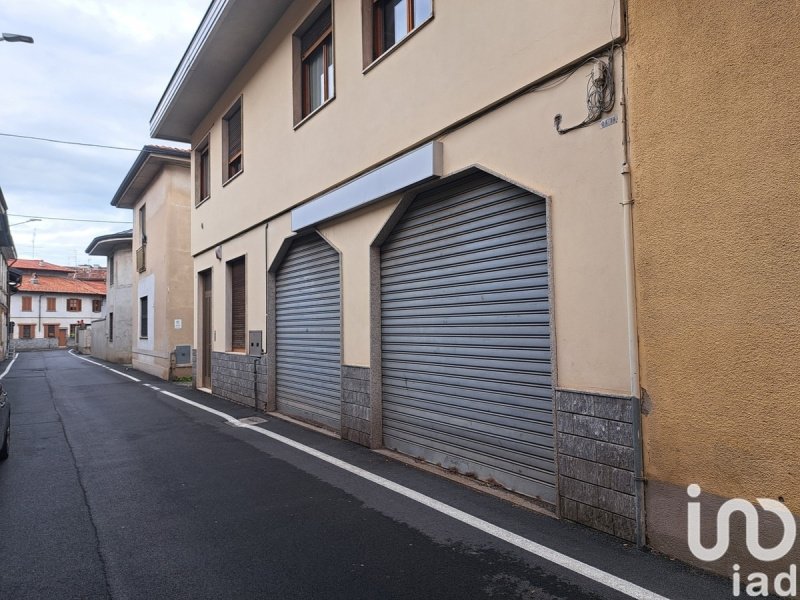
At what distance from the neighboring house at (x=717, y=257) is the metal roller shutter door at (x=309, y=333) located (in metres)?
4.92

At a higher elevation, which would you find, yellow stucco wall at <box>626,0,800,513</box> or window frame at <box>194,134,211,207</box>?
window frame at <box>194,134,211,207</box>

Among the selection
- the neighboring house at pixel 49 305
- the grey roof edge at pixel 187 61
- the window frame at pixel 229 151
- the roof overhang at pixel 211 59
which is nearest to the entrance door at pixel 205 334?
the window frame at pixel 229 151

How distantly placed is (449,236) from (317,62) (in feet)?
15.5

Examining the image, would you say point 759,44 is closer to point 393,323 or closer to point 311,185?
point 393,323

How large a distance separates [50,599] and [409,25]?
20.7 feet

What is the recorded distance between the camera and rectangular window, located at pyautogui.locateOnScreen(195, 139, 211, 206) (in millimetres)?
14023

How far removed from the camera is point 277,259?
9500mm

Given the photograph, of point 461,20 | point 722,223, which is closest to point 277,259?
point 461,20

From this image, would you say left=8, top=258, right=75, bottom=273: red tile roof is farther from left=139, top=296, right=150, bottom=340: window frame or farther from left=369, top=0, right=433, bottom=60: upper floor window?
left=369, top=0, right=433, bottom=60: upper floor window

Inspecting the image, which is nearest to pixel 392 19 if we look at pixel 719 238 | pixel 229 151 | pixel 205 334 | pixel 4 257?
pixel 719 238

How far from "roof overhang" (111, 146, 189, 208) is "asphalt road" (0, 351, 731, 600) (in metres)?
12.1

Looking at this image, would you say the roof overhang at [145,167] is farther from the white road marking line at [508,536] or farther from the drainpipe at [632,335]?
the drainpipe at [632,335]

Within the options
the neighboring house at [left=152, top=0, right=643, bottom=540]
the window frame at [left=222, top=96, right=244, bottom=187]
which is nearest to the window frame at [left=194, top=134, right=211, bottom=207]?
the window frame at [left=222, top=96, right=244, bottom=187]

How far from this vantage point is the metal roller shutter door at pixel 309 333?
7.91 m
